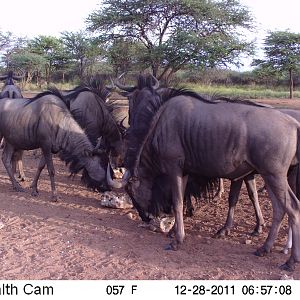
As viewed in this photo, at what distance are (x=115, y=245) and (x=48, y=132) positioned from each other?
10.4 feet

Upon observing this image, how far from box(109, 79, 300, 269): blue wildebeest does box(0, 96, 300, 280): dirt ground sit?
0.34 m

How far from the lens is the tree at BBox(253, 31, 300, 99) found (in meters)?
32.7

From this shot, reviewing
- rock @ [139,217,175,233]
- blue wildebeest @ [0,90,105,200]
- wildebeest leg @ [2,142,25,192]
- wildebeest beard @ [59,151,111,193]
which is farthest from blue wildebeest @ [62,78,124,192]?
rock @ [139,217,175,233]

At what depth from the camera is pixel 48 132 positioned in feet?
25.6

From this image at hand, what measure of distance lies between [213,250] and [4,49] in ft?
138

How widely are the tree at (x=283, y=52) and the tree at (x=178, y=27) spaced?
43.4ft

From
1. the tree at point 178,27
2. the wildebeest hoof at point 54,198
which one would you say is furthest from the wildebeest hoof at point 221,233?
the tree at point 178,27

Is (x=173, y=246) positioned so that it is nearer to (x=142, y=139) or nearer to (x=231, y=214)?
(x=231, y=214)

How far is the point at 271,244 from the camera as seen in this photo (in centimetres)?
514

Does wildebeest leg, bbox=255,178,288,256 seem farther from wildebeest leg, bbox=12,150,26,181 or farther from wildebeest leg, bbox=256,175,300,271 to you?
wildebeest leg, bbox=12,150,26,181

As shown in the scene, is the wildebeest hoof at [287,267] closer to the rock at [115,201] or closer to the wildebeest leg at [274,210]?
the wildebeest leg at [274,210]

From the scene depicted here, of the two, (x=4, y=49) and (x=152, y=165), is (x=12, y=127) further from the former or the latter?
(x=4, y=49)

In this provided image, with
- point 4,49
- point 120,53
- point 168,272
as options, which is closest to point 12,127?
point 168,272

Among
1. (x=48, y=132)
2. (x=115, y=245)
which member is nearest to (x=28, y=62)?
(x=48, y=132)
